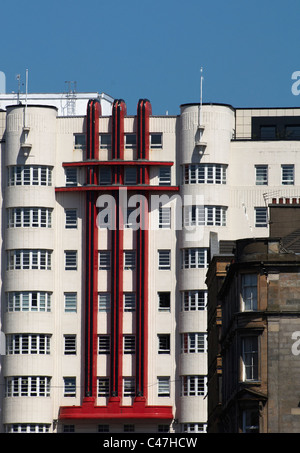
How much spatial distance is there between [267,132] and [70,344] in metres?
29.6

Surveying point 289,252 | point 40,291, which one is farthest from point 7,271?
point 289,252

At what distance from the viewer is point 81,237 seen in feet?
535

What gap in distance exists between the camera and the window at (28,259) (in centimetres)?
16162

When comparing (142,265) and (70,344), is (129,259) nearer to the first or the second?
(142,265)

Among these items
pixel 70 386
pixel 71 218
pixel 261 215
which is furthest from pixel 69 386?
pixel 261 215

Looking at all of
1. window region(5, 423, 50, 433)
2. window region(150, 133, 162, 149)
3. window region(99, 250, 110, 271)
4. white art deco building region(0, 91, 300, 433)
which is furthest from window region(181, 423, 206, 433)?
window region(150, 133, 162, 149)

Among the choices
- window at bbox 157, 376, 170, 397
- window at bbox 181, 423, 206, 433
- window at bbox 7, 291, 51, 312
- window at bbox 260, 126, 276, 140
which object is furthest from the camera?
window at bbox 260, 126, 276, 140

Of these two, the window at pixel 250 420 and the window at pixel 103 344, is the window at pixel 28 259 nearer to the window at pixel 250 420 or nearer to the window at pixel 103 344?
the window at pixel 103 344

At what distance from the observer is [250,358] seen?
91.4 metres

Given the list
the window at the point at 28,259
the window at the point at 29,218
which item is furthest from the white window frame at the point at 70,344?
the window at the point at 29,218

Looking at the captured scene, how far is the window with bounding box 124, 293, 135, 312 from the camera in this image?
16075cm

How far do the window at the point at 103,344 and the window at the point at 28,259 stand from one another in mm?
8532

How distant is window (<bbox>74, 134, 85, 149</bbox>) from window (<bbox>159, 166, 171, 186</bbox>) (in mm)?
8198

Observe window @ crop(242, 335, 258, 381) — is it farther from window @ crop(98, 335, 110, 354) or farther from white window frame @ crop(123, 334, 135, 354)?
window @ crop(98, 335, 110, 354)
